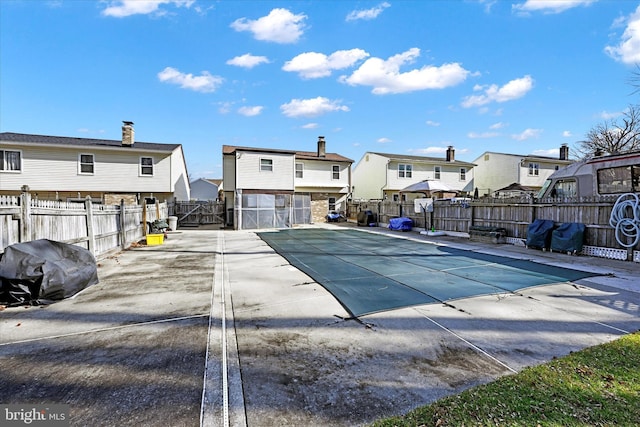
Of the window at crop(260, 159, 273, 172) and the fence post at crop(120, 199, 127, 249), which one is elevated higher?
the window at crop(260, 159, 273, 172)

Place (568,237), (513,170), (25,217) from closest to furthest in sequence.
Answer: (25,217) → (568,237) → (513,170)

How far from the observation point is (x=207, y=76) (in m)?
18.6

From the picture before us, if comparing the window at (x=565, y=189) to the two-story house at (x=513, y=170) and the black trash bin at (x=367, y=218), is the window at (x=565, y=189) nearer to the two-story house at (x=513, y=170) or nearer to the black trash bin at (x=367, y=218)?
the black trash bin at (x=367, y=218)

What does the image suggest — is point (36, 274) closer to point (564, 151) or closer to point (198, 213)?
point (198, 213)

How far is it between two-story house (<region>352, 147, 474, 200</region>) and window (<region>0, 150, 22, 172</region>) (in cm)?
2434

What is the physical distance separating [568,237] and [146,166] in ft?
70.6

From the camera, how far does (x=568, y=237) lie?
30.4 ft

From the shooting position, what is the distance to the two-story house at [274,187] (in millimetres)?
19781

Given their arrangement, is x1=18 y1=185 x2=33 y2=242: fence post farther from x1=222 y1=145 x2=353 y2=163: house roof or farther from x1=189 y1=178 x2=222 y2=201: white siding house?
x1=189 y1=178 x2=222 y2=201: white siding house

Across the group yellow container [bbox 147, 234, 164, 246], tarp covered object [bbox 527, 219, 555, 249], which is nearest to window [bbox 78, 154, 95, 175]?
yellow container [bbox 147, 234, 164, 246]

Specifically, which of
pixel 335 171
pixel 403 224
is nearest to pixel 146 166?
pixel 335 171

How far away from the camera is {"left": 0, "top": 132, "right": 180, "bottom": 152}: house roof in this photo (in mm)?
17562

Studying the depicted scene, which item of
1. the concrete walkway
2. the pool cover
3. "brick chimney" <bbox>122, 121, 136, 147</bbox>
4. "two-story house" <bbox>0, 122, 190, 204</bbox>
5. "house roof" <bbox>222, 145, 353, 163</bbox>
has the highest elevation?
"brick chimney" <bbox>122, 121, 136, 147</bbox>

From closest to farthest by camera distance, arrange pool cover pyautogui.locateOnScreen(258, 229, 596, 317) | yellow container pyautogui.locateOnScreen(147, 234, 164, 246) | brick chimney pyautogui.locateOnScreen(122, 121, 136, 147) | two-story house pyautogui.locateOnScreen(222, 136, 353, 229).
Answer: pool cover pyautogui.locateOnScreen(258, 229, 596, 317) → yellow container pyautogui.locateOnScreen(147, 234, 164, 246) → brick chimney pyautogui.locateOnScreen(122, 121, 136, 147) → two-story house pyautogui.locateOnScreen(222, 136, 353, 229)
